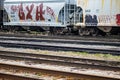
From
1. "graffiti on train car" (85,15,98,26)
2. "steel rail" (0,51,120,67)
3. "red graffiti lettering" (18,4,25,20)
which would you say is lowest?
"steel rail" (0,51,120,67)

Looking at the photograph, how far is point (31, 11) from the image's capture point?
2781 centimetres

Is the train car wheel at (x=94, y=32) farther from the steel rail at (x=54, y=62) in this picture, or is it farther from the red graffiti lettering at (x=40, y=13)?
the steel rail at (x=54, y=62)

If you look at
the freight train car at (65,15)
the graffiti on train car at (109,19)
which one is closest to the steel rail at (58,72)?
the graffiti on train car at (109,19)

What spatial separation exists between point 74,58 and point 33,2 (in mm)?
15264

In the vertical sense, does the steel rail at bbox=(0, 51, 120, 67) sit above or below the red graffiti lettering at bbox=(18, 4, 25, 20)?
below

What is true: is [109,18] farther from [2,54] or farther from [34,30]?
[2,54]

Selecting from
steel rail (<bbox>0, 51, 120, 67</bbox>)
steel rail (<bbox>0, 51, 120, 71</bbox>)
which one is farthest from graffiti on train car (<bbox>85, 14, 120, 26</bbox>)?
steel rail (<bbox>0, 51, 120, 71</bbox>)

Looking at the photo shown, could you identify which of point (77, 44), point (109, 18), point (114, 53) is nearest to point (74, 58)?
point (114, 53)

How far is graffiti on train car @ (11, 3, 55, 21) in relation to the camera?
26938 millimetres

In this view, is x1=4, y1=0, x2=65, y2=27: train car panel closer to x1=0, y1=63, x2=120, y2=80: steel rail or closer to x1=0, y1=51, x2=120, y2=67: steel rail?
x1=0, y1=51, x2=120, y2=67: steel rail

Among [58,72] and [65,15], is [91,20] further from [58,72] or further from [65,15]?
[58,72]

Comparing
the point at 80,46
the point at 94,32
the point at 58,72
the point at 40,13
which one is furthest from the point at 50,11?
the point at 58,72

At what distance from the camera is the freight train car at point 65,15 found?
2367 centimetres

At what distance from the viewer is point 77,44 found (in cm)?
1872
